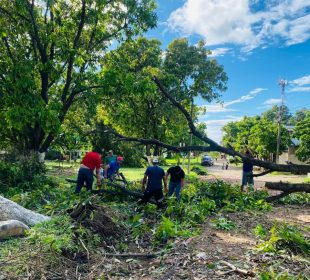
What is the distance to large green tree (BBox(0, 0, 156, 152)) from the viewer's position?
1559 cm

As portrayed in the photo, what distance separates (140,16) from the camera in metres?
17.6

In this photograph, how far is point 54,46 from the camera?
17.7 m

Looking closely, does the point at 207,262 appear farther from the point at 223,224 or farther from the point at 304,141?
the point at 304,141

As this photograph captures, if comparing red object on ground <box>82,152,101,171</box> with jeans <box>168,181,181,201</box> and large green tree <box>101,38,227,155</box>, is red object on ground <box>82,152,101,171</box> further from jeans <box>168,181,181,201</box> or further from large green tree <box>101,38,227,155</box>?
large green tree <box>101,38,227,155</box>

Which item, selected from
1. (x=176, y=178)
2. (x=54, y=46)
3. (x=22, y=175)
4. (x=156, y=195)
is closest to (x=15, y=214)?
(x=156, y=195)

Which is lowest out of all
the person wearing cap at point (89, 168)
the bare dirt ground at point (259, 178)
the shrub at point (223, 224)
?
the bare dirt ground at point (259, 178)

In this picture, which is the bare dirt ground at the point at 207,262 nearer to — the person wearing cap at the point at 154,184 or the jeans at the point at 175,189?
the person wearing cap at the point at 154,184

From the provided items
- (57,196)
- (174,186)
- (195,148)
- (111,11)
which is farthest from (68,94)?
(195,148)

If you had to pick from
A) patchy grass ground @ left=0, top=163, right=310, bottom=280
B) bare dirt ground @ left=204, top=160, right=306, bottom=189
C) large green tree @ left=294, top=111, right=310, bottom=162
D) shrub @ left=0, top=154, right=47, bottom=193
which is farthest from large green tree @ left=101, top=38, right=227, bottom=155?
patchy grass ground @ left=0, top=163, right=310, bottom=280

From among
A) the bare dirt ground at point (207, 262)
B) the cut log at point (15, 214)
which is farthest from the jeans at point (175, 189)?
the cut log at point (15, 214)

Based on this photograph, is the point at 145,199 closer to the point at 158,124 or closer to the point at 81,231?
the point at 81,231

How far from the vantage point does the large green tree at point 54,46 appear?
51.1ft

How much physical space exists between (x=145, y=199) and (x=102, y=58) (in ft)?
35.0

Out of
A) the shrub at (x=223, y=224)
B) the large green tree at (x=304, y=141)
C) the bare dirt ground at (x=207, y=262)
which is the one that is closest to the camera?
the bare dirt ground at (x=207, y=262)
